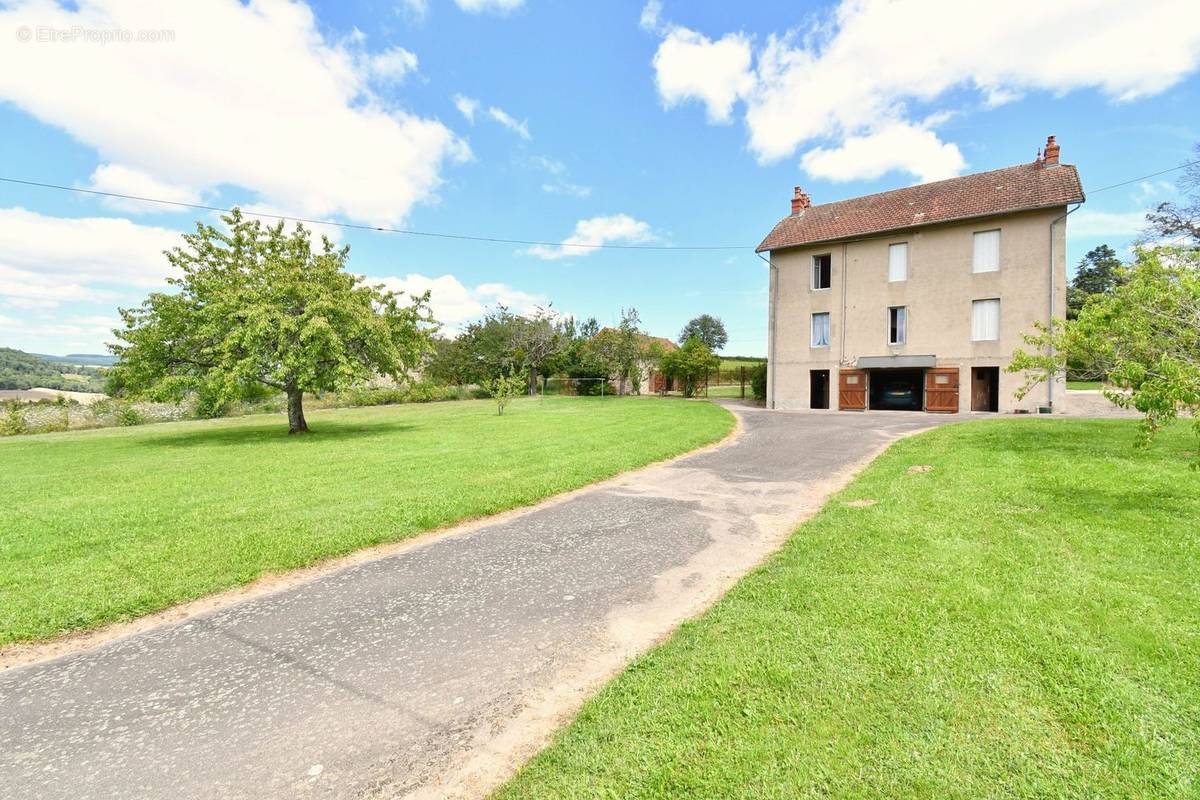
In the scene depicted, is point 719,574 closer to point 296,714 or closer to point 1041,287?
point 296,714

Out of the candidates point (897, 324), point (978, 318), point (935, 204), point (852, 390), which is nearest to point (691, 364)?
point (852, 390)

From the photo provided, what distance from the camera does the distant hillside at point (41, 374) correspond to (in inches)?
1414

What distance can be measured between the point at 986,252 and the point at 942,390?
5.59 m

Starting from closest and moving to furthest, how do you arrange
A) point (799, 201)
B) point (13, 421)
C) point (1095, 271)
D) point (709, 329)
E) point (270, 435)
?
point (270, 435), point (13, 421), point (799, 201), point (1095, 271), point (709, 329)

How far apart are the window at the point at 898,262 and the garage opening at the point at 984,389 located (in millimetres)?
4817

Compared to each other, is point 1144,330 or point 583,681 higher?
point 1144,330

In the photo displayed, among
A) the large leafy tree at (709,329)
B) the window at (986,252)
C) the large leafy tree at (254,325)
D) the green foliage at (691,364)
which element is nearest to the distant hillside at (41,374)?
the large leafy tree at (254,325)

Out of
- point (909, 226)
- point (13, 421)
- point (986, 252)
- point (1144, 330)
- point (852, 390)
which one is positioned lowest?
point (13, 421)

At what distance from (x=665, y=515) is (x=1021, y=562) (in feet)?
11.0

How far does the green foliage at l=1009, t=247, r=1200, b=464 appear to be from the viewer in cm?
554

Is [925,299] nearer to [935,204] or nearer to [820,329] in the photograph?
[935,204]

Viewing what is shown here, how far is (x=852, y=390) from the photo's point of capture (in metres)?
22.8

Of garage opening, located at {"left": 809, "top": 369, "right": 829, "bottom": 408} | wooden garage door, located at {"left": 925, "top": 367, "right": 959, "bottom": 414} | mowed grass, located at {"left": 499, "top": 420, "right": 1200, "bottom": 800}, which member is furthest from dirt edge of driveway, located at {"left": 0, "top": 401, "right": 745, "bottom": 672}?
garage opening, located at {"left": 809, "top": 369, "right": 829, "bottom": 408}

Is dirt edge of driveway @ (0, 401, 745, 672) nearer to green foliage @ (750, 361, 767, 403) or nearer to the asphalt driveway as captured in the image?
the asphalt driveway
